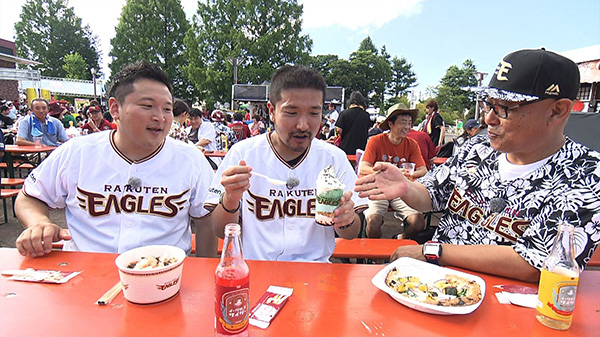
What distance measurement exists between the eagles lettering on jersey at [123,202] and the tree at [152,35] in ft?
125

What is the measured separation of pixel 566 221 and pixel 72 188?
2.63 meters

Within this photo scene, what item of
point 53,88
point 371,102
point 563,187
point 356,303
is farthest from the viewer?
point 371,102

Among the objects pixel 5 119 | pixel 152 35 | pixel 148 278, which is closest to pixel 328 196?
pixel 148 278

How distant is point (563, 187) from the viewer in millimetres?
Answer: 1581

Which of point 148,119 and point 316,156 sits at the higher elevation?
point 148,119

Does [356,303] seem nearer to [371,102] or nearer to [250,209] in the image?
[250,209]

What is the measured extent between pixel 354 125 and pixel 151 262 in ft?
20.5

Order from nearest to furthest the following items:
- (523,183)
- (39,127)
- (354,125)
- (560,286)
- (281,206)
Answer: (560,286) < (523,183) < (281,206) < (354,125) < (39,127)

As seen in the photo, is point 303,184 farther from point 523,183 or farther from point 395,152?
point 395,152

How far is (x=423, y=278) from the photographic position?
1.48 meters

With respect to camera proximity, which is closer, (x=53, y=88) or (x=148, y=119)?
(x=148, y=119)

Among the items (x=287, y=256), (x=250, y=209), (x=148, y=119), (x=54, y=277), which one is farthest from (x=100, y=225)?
(x=287, y=256)

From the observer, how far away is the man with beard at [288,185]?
1963 mm

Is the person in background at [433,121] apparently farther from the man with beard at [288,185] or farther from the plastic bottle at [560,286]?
the plastic bottle at [560,286]
